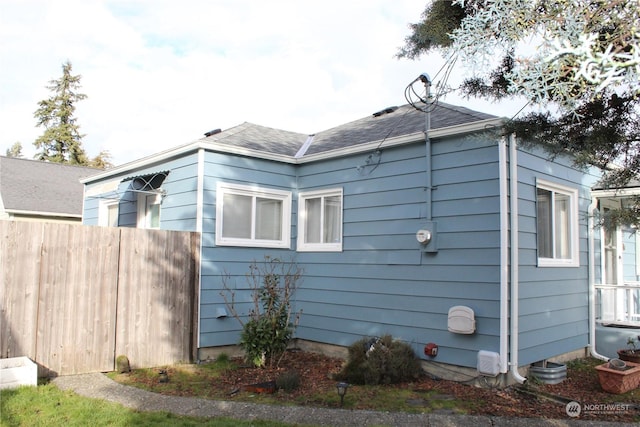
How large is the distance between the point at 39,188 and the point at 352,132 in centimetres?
1230

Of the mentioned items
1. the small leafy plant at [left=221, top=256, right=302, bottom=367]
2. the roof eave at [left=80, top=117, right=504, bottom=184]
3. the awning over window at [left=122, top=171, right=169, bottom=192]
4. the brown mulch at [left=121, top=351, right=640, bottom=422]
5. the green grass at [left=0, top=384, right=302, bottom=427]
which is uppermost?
the roof eave at [left=80, top=117, right=504, bottom=184]

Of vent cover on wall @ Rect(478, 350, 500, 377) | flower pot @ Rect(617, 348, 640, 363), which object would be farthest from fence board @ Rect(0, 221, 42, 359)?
flower pot @ Rect(617, 348, 640, 363)

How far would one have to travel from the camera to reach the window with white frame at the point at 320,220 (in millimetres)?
8156

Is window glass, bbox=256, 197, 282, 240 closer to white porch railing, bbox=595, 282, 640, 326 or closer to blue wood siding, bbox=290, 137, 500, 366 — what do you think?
blue wood siding, bbox=290, 137, 500, 366

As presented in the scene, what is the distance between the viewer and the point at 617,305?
8148 mm

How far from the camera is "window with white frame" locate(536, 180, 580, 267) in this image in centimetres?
682

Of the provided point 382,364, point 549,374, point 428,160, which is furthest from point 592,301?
point 382,364

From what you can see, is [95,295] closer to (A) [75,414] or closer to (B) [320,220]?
(A) [75,414]

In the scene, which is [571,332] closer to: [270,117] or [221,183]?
[221,183]

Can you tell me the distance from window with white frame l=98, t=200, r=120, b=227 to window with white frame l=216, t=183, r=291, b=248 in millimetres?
4018

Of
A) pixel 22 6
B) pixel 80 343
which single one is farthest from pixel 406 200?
pixel 22 6

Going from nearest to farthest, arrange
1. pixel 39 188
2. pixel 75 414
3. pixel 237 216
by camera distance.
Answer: pixel 75 414
pixel 237 216
pixel 39 188

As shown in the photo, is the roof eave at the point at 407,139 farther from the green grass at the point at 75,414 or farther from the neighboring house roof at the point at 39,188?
the neighboring house roof at the point at 39,188

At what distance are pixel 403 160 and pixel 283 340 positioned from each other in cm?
326
